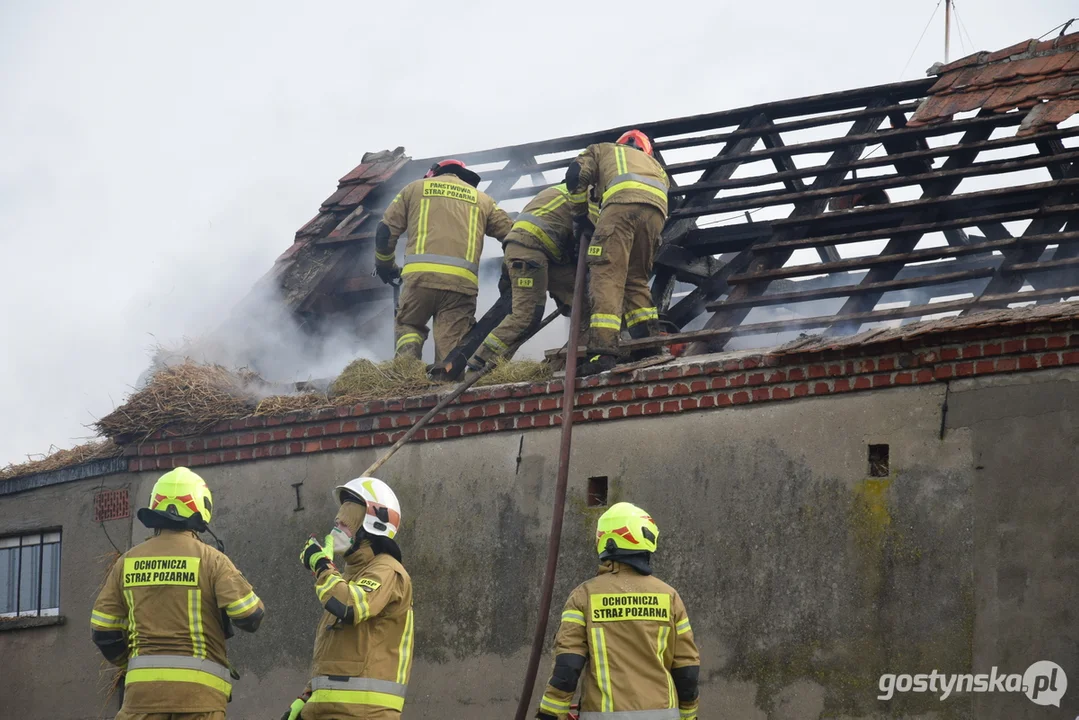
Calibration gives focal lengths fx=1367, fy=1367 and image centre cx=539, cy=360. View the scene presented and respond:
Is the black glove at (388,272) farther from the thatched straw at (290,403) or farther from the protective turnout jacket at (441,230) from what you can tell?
the thatched straw at (290,403)

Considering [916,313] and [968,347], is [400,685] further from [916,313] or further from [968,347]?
[916,313]

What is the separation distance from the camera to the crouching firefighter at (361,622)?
6.75 meters

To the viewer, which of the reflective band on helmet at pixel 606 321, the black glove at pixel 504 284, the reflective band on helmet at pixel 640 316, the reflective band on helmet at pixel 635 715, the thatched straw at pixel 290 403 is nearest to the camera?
the reflective band on helmet at pixel 635 715

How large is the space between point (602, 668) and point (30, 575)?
6.97 m

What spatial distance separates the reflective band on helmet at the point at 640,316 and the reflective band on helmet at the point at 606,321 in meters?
0.46

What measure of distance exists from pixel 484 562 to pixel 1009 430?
12.1ft

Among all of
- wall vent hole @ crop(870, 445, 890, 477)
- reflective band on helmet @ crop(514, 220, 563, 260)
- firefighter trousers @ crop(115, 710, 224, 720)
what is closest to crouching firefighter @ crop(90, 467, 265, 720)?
firefighter trousers @ crop(115, 710, 224, 720)

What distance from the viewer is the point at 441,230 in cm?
1134

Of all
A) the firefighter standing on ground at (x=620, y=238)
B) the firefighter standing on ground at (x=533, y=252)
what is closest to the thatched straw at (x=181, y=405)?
the firefighter standing on ground at (x=533, y=252)

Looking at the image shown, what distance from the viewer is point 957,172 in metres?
10.4

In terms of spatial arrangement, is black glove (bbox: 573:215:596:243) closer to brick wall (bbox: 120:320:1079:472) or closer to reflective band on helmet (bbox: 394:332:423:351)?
brick wall (bbox: 120:320:1079:472)

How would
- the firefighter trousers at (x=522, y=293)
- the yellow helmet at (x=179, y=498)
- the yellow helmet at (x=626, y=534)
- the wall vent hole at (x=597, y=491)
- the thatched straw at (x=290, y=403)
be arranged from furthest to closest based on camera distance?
1. the firefighter trousers at (x=522, y=293)
2. the thatched straw at (x=290, y=403)
3. the wall vent hole at (x=597, y=491)
4. the yellow helmet at (x=179, y=498)
5. the yellow helmet at (x=626, y=534)

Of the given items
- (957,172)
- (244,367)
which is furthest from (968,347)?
(244,367)

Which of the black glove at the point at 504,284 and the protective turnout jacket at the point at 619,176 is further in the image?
the black glove at the point at 504,284
